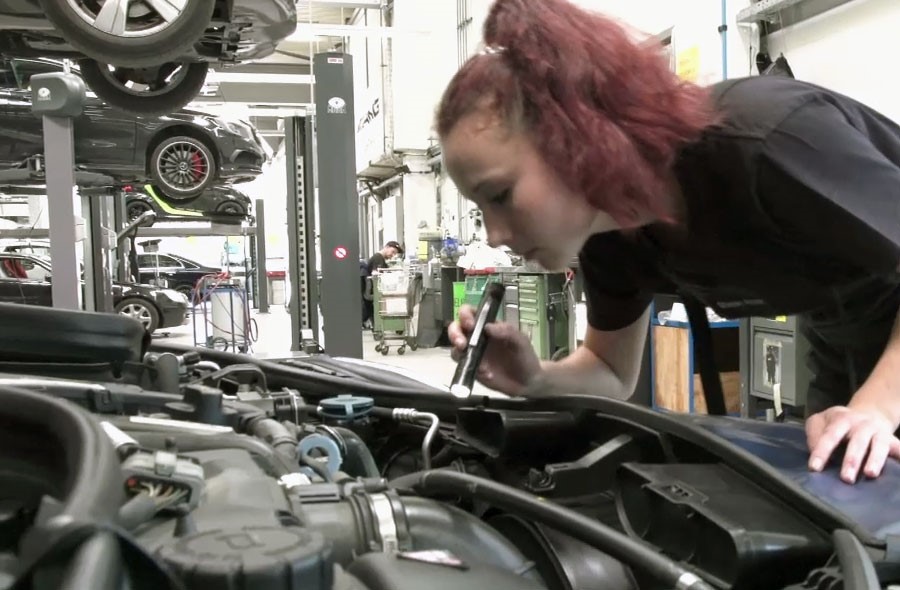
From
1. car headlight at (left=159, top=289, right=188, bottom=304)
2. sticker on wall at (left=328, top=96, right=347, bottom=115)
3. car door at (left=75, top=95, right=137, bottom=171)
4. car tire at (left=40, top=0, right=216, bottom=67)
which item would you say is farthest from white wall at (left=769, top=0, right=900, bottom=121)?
car headlight at (left=159, top=289, right=188, bottom=304)

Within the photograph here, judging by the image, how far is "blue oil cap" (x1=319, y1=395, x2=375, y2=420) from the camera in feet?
3.65

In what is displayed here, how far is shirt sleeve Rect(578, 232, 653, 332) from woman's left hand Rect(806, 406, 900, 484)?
0.46 metres

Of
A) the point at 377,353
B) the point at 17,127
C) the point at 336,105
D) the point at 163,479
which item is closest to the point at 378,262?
the point at 377,353

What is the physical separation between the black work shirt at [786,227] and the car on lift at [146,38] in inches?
95.9

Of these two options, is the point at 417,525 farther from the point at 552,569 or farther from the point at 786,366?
the point at 786,366

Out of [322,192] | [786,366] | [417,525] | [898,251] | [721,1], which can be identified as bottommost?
[786,366]

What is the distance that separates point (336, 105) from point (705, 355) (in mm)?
3415

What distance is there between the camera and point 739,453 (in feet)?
2.39

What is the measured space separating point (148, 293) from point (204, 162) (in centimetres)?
211

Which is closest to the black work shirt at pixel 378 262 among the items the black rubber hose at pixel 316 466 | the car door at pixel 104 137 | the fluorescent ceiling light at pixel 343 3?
the fluorescent ceiling light at pixel 343 3

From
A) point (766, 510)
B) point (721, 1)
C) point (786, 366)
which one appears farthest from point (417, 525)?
point (721, 1)

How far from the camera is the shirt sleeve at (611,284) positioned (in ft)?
3.96

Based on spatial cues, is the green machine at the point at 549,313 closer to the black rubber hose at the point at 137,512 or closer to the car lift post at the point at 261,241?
the car lift post at the point at 261,241

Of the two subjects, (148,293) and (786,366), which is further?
(148,293)
